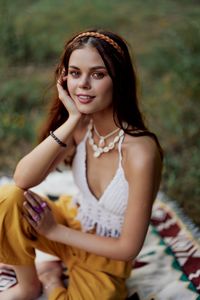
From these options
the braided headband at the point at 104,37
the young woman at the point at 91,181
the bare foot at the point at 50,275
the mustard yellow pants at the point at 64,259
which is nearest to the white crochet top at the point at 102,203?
the young woman at the point at 91,181

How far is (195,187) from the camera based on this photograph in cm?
276

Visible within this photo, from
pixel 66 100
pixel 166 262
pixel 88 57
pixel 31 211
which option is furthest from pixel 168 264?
pixel 88 57

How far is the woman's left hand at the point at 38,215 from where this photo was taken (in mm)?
1762

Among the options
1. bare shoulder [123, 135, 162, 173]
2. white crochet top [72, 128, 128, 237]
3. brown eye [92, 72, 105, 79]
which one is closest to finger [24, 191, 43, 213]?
white crochet top [72, 128, 128, 237]

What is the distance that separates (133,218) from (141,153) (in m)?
0.22

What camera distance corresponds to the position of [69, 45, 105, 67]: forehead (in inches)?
64.1

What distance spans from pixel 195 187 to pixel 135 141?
3.62ft

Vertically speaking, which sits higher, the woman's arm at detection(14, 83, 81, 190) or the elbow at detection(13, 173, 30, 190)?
the woman's arm at detection(14, 83, 81, 190)

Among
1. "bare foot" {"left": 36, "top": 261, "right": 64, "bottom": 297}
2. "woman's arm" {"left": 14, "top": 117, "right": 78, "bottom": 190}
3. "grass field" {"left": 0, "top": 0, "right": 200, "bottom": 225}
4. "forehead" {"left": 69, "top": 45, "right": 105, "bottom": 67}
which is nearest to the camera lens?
"forehead" {"left": 69, "top": 45, "right": 105, "bottom": 67}

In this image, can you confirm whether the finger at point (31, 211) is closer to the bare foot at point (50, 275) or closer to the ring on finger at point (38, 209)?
the ring on finger at point (38, 209)

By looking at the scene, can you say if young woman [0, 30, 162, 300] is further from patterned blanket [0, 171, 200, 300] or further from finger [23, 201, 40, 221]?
patterned blanket [0, 171, 200, 300]

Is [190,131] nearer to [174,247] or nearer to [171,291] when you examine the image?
[174,247]

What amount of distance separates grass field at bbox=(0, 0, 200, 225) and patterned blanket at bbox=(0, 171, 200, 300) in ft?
0.43

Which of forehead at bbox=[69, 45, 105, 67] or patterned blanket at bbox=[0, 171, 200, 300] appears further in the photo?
patterned blanket at bbox=[0, 171, 200, 300]
